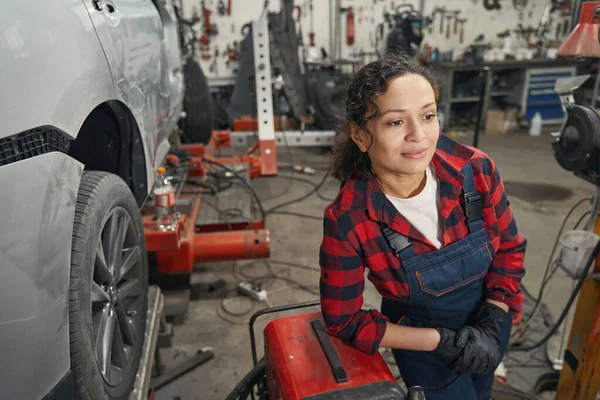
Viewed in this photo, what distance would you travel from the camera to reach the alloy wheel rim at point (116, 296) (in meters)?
1.31

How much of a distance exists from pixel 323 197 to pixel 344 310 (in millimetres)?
3186

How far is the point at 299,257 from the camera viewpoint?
3.27 metres

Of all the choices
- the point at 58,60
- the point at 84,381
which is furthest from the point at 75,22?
the point at 84,381

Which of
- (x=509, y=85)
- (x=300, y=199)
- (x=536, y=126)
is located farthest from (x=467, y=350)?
(x=509, y=85)

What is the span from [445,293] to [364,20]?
6490 mm

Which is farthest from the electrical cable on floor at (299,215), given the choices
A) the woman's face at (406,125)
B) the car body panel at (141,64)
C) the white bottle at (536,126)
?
the white bottle at (536,126)

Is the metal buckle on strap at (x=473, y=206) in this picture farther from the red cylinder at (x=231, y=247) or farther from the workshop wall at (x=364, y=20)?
the workshop wall at (x=364, y=20)

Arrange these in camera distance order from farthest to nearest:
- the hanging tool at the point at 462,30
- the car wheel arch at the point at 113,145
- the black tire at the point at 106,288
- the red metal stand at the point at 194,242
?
the hanging tool at the point at 462,30, the red metal stand at the point at 194,242, the car wheel arch at the point at 113,145, the black tire at the point at 106,288

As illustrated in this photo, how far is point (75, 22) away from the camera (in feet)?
3.66

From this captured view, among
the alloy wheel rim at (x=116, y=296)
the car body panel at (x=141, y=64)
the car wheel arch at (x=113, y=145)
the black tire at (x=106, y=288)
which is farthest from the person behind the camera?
the car wheel arch at (x=113, y=145)

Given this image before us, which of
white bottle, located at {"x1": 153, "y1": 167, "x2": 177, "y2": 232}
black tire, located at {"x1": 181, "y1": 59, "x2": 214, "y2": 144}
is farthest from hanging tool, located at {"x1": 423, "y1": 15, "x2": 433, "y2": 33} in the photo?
white bottle, located at {"x1": 153, "y1": 167, "x2": 177, "y2": 232}

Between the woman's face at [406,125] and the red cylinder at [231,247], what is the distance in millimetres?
1373

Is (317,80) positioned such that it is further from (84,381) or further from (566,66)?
(84,381)

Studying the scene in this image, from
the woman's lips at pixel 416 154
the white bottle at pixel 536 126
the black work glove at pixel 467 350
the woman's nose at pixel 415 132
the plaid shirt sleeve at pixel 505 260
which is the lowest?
the white bottle at pixel 536 126
